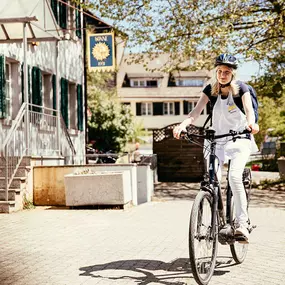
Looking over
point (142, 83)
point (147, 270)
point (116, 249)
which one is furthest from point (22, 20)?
point (142, 83)

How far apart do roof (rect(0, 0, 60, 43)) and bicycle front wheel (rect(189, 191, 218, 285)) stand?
379 inches

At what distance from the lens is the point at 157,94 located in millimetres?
72875

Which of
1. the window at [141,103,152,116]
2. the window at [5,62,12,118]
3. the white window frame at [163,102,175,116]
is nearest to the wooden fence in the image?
the window at [5,62,12,118]

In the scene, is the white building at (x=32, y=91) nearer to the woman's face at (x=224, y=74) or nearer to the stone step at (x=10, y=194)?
the stone step at (x=10, y=194)

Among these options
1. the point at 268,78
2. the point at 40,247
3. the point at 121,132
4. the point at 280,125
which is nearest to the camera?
the point at 40,247

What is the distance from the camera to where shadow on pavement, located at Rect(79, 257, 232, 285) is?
19.4 ft

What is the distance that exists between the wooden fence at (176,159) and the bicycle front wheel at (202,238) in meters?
20.3

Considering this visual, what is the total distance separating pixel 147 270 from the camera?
6.36 meters

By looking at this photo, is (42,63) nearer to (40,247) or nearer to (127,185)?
(127,185)

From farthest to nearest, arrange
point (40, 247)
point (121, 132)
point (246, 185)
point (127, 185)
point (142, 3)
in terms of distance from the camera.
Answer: point (121, 132), point (142, 3), point (127, 185), point (40, 247), point (246, 185)

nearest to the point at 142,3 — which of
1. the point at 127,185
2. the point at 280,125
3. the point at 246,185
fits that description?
the point at 127,185

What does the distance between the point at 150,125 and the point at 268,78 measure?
166ft

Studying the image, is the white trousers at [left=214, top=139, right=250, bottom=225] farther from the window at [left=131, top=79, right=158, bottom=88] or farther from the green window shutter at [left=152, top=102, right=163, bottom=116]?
the window at [left=131, top=79, right=158, bottom=88]

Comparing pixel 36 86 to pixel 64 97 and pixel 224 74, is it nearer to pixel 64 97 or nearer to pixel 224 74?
pixel 64 97
